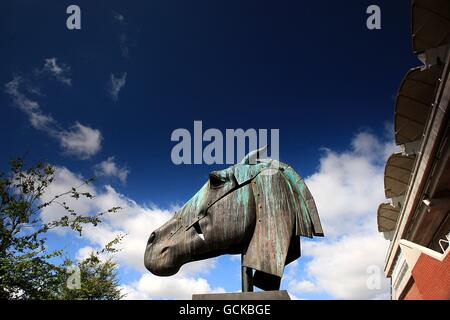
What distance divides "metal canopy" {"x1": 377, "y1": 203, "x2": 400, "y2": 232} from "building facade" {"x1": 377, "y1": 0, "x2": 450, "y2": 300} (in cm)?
372

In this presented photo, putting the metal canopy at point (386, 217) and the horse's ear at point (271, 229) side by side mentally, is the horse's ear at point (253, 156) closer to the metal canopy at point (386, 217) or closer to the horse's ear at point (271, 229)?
the horse's ear at point (271, 229)

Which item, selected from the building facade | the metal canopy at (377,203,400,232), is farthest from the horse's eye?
the metal canopy at (377,203,400,232)

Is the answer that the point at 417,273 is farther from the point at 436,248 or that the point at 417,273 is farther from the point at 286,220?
the point at 286,220

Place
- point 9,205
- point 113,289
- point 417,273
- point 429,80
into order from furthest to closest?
point 113,289
point 429,80
point 9,205
point 417,273

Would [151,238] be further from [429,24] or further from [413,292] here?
[429,24]

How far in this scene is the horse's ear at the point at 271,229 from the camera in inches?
138

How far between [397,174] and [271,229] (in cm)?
1972

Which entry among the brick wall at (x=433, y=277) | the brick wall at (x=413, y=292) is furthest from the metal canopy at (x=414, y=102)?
the brick wall at (x=433, y=277)

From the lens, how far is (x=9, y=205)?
13.1 metres

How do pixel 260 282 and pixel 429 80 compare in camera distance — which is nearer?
pixel 260 282

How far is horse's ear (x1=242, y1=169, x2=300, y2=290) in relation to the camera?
351cm

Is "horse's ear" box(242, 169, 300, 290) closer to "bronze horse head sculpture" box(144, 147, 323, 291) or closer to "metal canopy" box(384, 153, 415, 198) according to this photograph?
"bronze horse head sculpture" box(144, 147, 323, 291)

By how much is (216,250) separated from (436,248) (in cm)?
1286
